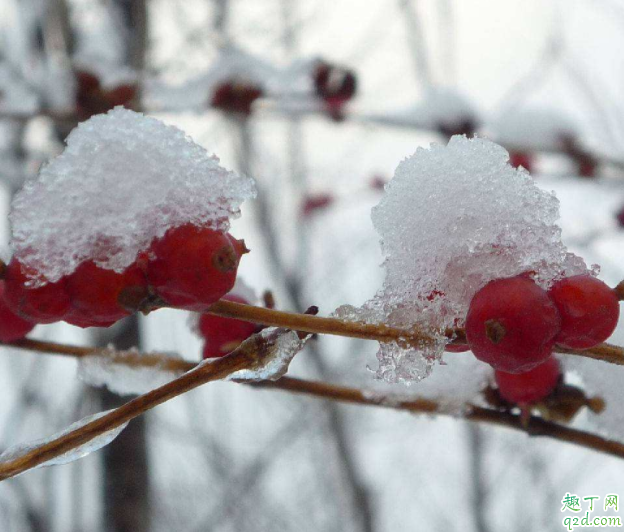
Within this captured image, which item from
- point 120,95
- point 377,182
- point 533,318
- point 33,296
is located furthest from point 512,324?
point 377,182

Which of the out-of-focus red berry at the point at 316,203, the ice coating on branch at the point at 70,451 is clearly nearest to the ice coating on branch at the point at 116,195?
the ice coating on branch at the point at 70,451

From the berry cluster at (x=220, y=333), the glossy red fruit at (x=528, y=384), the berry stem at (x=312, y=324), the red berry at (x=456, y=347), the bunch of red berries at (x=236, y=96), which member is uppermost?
the bunch of red berries at (x=236, y=96)

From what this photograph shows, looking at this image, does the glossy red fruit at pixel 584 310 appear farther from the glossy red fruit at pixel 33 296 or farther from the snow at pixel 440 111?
the snow at pixel 440 111

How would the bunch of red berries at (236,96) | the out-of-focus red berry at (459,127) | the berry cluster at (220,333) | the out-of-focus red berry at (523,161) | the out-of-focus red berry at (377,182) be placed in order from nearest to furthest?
the berry cluster at (220,333), the bunch of red berries at (236,96), the out-of-focus red berry at (459,127), the out-of-focus red berry at (523,161), the out-of-focus red berry at (377,182)

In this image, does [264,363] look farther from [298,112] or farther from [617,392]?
[298,112]

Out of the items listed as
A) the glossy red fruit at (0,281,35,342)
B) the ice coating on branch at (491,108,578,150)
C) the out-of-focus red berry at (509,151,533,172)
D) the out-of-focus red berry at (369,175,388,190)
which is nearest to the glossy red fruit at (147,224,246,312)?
the glossy red fruit at (0,281,35,342)

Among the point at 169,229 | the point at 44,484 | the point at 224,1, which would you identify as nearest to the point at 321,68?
the point at 169,229

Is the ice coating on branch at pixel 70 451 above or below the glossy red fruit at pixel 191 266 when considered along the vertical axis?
below

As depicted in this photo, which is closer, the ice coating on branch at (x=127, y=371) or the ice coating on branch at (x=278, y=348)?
the ice coating on branch at (x=278, y=348)
